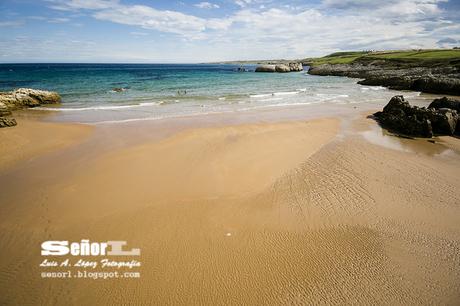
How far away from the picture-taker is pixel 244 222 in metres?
6.21

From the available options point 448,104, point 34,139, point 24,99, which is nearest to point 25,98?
point 24,99

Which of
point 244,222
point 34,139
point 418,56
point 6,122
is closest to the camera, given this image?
point 244,222

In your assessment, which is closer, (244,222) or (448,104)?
(244,222)

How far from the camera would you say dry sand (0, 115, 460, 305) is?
4.47 metres

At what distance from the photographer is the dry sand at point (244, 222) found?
4473 millimetres

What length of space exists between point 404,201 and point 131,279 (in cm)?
711

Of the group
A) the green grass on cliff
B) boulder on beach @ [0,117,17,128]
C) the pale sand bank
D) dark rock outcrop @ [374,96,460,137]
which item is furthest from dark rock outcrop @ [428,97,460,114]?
the green grass on cliff

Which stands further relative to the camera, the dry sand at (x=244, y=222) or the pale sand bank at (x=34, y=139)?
the pale sand bank at (x=34, y=139)

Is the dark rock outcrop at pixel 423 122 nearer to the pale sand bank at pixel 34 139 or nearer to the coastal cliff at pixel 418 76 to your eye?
the pale sand bank at pixel 34 139

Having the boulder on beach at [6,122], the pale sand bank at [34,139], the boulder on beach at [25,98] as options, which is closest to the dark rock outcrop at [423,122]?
the pale sand bank at [34,139]

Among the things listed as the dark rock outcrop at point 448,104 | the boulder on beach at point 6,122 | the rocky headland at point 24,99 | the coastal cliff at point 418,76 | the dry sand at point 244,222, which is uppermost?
the coastal cliff at point 418,76

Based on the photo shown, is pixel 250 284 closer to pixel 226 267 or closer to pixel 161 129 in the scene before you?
pixel 226 267

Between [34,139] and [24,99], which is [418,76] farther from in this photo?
[24,99]

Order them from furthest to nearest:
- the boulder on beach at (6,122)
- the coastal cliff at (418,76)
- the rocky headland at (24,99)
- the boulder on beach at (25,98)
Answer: the coastal cliff at (418,76), the boulder on beach at (25,98), the rocky headland at (24,99), the boulder on beach at (6,122)
